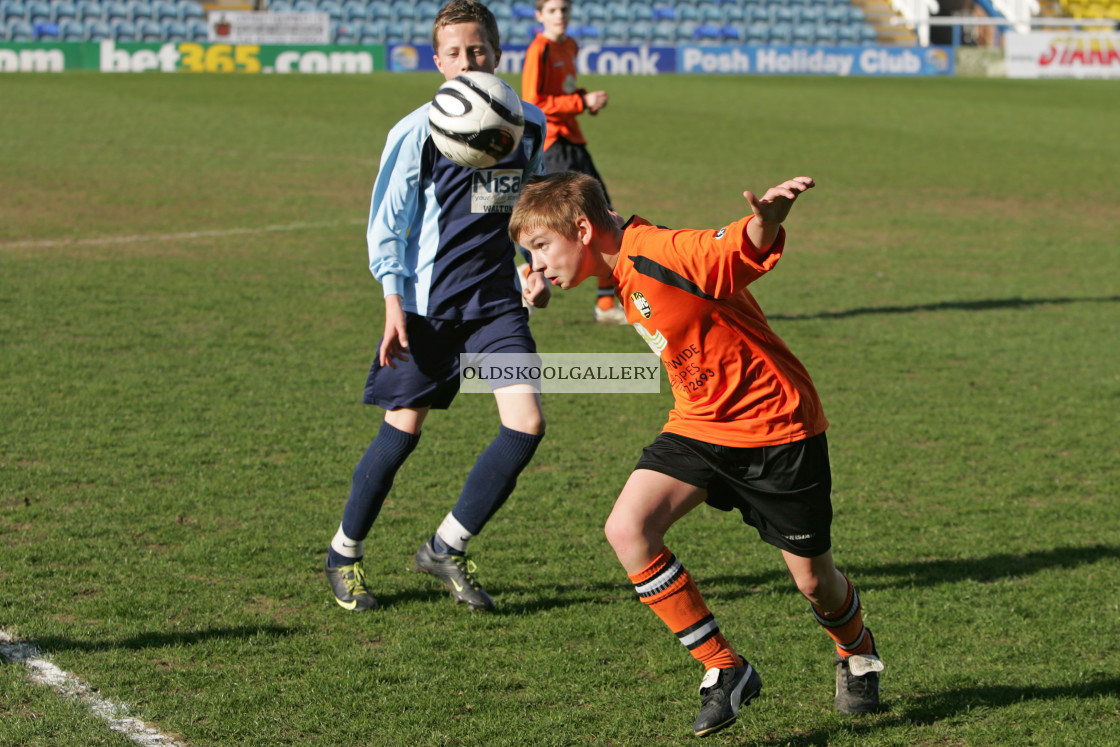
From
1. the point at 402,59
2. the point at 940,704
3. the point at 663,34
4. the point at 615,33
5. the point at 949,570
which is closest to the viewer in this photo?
the point at 940,704

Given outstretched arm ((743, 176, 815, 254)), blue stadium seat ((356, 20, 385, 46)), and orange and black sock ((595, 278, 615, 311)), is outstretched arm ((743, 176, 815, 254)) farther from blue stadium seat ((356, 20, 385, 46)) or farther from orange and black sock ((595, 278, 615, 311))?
blue stadium seat ((356, 20, 385, 46))

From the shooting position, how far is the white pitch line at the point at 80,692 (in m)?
3.21

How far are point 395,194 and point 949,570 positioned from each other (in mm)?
2518

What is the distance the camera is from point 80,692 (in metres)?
3.43

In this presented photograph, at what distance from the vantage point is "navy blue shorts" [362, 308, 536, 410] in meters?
4.10

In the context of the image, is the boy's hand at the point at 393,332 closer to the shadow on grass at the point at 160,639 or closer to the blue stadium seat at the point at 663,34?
the shadow on grass at the point at 160,639

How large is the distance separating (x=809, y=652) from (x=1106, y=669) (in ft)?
3.02

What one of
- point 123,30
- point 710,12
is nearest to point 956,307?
point 123,30

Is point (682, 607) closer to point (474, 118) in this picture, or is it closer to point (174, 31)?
point (474, 118)

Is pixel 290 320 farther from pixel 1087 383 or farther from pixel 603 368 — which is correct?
pixel 1087 383

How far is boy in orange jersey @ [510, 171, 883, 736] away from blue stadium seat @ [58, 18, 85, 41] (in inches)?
1257

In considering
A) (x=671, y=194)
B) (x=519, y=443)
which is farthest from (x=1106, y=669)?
(x=671, y=194)

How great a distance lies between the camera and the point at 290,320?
854 cm

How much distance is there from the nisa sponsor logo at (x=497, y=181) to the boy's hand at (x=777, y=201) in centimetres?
153
